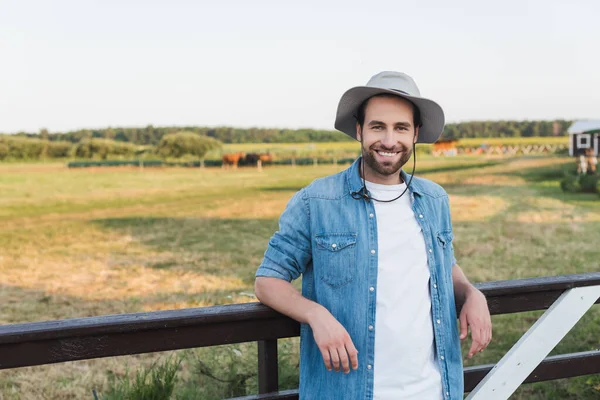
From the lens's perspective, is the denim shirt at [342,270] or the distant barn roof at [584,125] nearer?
the denim shirt at [342,270]

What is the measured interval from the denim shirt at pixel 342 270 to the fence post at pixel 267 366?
0.14 m

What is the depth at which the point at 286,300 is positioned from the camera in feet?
4.79

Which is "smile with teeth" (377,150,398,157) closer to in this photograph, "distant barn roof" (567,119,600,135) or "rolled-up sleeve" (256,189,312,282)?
"rolled-up sleeve" (256,189,312,282)

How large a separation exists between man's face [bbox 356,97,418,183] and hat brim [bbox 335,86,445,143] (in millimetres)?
28

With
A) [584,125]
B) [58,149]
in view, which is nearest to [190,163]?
[58,149]

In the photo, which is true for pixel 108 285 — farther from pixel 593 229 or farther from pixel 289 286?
pixel 593 229

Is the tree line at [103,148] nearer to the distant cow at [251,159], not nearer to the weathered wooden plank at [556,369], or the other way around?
the distant cow at [251,159]

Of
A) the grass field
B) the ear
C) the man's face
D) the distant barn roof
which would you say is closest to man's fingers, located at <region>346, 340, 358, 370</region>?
the man's face

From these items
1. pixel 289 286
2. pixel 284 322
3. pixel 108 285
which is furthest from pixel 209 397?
pixel 108 285

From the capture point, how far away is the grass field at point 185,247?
15.1 ft

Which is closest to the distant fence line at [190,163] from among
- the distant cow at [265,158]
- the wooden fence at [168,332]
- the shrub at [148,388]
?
the distant cow at [265,158]

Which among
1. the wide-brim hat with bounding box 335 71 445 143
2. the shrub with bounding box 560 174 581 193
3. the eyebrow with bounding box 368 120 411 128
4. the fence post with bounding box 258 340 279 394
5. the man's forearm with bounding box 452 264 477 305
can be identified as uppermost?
the wide-brim hat with bounding box 335 71 445 143

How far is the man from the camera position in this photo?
58.0 inches

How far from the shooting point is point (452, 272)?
1747mm
